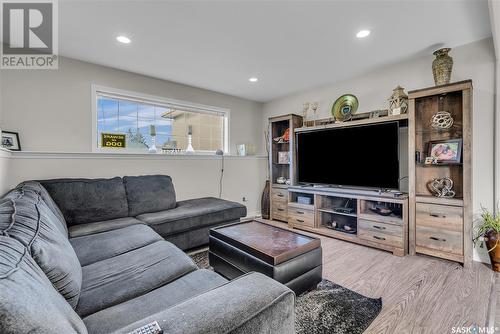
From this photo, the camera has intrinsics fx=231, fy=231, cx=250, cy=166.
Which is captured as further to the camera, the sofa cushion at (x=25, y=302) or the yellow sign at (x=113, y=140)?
the yellow sign at (x=113, y=140)

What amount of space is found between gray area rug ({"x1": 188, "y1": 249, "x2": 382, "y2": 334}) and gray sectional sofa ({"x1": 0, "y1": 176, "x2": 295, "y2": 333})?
2.45ft

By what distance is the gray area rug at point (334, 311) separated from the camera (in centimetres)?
149

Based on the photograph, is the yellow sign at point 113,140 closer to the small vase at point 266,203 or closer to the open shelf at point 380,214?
the small vase at point 266,203

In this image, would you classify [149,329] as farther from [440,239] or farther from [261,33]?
[440,239]

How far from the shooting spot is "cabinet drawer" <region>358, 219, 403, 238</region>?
263 cm

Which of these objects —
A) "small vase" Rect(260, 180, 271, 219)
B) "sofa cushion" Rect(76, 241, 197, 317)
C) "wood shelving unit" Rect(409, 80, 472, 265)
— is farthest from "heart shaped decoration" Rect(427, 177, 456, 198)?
"sofa cushion" Rect(76, 241, 197, 317)

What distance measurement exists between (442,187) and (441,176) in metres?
0.15

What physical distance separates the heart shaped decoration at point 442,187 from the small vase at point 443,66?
105 centimetres

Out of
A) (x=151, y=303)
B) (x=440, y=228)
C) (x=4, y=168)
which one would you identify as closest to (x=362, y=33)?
(x=440, y=228)

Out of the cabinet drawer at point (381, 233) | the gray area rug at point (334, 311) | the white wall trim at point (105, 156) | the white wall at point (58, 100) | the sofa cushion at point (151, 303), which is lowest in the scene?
the gray area rug at point (334, 311)

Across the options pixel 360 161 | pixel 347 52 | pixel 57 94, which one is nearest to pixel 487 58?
pixel 347 52

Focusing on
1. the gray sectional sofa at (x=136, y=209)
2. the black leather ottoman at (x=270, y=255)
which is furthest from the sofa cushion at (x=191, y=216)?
the black leather ottoman at (x=270, y=255)

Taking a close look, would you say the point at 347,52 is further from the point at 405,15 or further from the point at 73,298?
the point at 73,298

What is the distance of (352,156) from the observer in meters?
3.16
